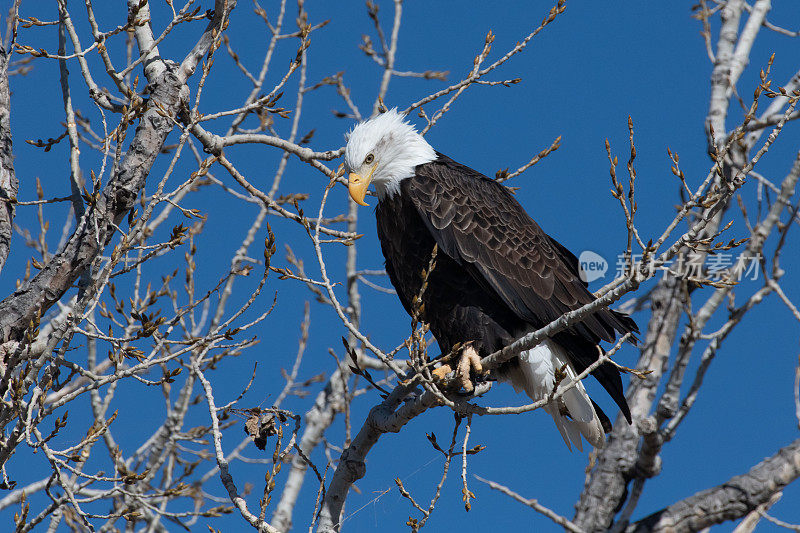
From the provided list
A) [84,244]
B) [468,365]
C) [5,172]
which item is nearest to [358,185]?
[468,365]

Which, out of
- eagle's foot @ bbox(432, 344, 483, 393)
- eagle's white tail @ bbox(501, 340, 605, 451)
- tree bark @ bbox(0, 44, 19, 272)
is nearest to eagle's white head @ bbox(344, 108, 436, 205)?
eagle's foot @ bbox(432, 344, 483, 393)

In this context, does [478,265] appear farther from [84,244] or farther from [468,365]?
[84,244]

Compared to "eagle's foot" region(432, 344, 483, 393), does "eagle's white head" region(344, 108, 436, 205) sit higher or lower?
higher

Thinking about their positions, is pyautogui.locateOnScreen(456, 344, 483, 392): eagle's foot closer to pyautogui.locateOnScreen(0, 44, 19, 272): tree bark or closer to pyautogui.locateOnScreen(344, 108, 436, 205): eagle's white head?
pyautogui.locateOnScreen(344, 108, 436, 205): eagle's white head

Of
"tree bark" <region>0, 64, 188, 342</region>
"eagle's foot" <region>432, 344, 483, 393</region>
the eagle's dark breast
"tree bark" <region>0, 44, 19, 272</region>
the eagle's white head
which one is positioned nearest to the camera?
"tree bark" <region>0, 64, 188, 342</region>

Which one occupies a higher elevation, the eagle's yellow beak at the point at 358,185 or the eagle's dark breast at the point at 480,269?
the eagle's yellow beak at the point at 358,185

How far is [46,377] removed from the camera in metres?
3.19

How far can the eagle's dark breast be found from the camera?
157 inches

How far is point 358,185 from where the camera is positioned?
4152 mm

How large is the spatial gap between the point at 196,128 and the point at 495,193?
1.60 m

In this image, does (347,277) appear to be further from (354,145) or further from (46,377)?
(46,377)

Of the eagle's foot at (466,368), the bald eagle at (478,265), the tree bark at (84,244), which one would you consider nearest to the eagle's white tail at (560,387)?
the bald eagle at (478,265)

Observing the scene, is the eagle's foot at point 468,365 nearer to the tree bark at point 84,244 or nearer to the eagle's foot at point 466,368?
the eagle's foot at point 466,368

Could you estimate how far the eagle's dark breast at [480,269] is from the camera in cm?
400
